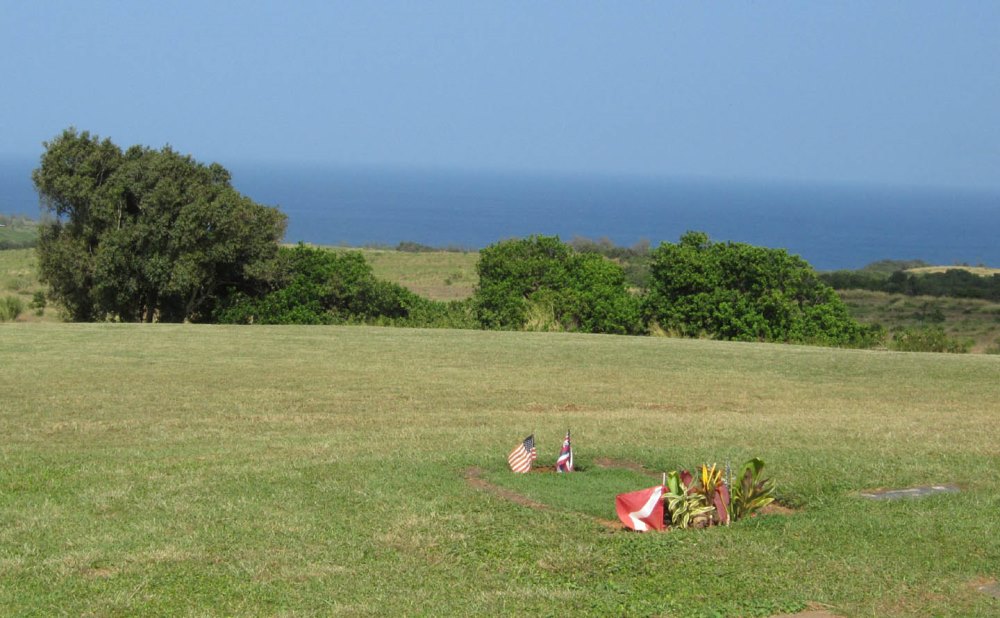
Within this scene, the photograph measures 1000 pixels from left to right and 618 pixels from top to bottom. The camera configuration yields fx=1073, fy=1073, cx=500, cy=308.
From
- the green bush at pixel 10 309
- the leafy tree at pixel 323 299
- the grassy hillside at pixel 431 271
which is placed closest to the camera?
the leafy tree at pixel 323 299

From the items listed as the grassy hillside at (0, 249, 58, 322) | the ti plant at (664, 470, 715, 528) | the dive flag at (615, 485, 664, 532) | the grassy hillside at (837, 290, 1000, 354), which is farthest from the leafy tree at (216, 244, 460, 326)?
the dive flag at (615, 485, 664, 532)

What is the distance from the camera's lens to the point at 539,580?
26.0ft

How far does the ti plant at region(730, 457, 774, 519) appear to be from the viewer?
9.63 metres

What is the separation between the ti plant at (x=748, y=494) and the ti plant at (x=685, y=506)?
0.33 m

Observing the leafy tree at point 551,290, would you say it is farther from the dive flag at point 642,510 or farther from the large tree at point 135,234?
the dive flag at point 642,510

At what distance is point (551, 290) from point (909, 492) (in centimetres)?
2755

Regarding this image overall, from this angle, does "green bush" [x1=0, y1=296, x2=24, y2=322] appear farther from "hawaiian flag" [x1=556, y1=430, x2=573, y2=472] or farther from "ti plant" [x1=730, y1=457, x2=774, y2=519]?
"ti plant" [x1=730, y1=457, x2=774, y2=519]

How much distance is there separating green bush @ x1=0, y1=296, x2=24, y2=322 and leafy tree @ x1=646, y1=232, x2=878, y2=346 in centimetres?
2274

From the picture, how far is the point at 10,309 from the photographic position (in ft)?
127

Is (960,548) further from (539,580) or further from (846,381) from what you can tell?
(846,381)

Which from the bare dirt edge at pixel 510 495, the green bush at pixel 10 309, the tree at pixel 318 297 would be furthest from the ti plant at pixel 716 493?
the green bush at pixel 10 309

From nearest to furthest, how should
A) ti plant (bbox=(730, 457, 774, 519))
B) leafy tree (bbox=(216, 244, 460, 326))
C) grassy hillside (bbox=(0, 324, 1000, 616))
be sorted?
1. grassy hillside (bbox=(0, 324, 1000, 616))
2. ti plant (bbox=(730, 457, 774, 519))
3. leafy tree (bbox=(216, 244, 460, 326))

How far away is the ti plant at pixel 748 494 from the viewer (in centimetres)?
963

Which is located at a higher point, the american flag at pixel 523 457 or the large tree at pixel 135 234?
the large tree at pixel 135 234
